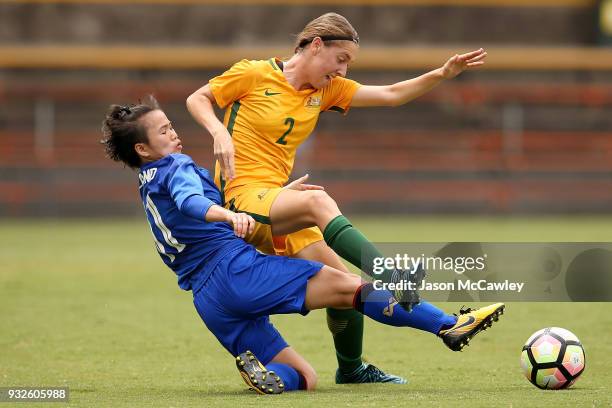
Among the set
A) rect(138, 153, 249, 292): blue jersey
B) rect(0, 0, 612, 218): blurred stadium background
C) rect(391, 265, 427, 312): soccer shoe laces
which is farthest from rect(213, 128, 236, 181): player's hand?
rect(0, 0, 612, 218): blurred stadium background

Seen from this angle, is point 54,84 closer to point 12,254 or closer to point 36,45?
point 36,45

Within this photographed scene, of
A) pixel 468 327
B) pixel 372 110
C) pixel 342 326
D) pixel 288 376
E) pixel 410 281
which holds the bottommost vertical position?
pixel 372 110

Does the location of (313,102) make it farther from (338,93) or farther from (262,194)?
(262,194)

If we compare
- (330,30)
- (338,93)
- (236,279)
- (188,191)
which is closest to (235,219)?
(188,191)

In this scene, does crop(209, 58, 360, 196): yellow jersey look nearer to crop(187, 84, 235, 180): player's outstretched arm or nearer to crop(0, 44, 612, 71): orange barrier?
crop(187, 84, 235, 180): player's outstretched arm

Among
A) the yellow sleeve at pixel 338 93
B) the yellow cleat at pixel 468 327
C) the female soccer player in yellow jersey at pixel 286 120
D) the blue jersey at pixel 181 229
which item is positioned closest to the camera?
the yellow cleat at pixel 468 327

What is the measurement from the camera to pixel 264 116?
595cm

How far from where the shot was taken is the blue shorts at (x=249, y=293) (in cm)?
532

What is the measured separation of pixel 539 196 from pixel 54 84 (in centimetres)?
908

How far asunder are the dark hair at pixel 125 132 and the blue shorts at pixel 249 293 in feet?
2.34

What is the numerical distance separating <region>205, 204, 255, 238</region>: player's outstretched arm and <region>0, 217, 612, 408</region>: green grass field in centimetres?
76

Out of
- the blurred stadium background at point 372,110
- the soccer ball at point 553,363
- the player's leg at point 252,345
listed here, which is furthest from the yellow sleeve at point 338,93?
the blurred stadium background at point 372,110

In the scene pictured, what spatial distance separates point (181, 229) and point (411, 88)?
5.10 feet

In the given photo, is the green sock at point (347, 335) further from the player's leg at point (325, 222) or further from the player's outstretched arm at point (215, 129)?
the player's outstretched arm at point (215, 129)
